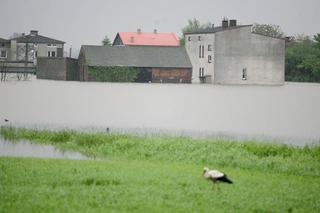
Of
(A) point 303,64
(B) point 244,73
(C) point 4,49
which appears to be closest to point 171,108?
(C) point 4,49

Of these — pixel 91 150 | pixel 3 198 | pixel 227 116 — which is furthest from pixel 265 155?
pixel 227 116

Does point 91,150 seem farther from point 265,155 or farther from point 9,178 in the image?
point 9,178

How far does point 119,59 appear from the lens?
53.7 m

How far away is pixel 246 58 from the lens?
53219mm

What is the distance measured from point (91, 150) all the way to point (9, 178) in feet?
17.0

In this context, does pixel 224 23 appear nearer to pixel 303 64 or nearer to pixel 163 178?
pixel 303 64

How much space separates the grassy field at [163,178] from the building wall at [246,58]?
37053mm

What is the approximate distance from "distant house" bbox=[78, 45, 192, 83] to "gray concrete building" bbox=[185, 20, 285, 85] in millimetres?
1142

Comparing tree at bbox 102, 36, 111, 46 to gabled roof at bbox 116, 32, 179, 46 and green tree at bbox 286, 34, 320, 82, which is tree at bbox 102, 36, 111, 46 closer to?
gabled roof at bbox 116, 32, 179, 46

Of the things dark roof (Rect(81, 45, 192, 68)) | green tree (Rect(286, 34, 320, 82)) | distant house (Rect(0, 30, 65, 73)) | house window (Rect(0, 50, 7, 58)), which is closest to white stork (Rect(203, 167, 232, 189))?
→ distant house (Rect(0, 30, 65, 73))

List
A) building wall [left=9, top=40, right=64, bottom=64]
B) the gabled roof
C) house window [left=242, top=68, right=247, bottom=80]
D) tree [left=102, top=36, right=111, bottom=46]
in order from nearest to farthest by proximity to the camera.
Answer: building wall [left=9, top=40, right=64, bottom=64], house window [left=242, top=68, right=247, bottom=80], the gabled roof, tree [left=102, top=36, right=111, bottom=46]

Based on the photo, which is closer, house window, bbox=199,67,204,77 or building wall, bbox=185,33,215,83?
building wall, bbox=185,33,215,83

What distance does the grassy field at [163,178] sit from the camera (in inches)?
356

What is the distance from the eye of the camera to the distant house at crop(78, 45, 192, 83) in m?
52.0
